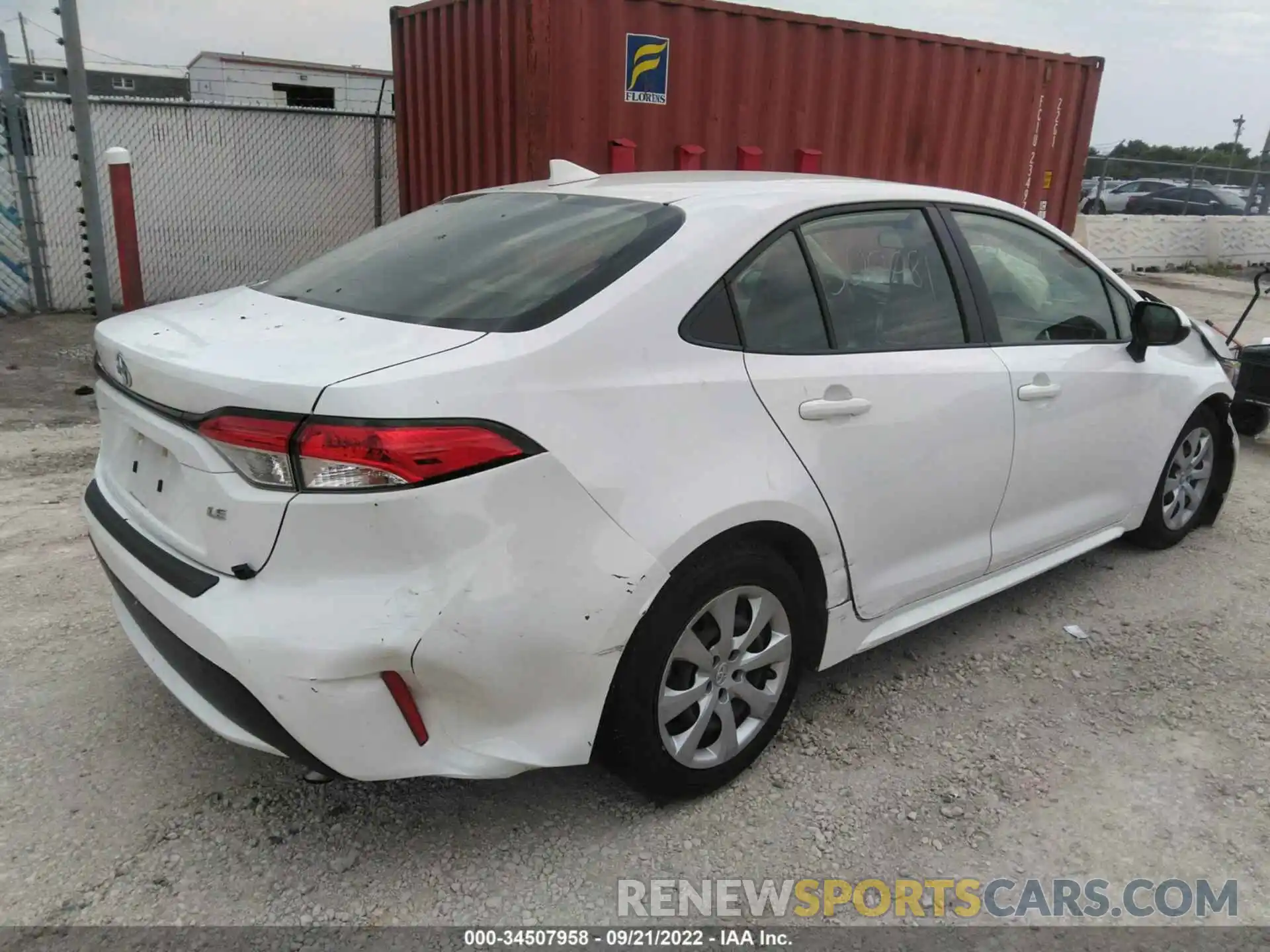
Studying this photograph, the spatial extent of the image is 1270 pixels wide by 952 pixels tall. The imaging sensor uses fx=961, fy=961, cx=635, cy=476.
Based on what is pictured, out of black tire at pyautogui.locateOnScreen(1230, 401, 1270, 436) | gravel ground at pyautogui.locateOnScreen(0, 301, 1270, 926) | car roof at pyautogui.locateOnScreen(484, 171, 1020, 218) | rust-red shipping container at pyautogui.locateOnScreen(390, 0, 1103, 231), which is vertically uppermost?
rust-red shipping container at pyautogui.locateOnScreen(390, 0, 1103, 231)

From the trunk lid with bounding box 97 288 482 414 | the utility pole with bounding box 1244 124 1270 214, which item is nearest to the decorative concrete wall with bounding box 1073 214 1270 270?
the utility pole with bounding box 1244 124 1270 214

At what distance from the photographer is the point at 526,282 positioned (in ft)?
7.62

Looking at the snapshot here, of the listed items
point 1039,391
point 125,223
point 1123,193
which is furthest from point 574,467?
point 1123,193

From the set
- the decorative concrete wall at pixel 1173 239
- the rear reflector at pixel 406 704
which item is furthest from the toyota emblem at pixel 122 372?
the decorative concrete wall at pixel 1173 239

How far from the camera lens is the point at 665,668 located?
2293 millimetres

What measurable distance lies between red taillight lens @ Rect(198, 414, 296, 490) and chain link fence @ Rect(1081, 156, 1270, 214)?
2063 cm

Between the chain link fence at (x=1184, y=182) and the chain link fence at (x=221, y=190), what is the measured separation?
15.5 metres

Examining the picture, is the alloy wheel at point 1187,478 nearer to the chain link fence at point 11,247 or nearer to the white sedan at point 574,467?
the white sedan at point 574,467

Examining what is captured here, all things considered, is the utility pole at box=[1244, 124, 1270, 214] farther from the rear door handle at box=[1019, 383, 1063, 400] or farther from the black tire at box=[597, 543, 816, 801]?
the black tire at box=[597, 543, 816, 801]

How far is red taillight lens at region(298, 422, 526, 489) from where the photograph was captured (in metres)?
1.88

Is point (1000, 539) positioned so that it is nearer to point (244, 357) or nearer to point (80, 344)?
point (244, 357)

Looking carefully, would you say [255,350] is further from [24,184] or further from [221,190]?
[221,190]

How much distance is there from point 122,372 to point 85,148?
21.4 ft

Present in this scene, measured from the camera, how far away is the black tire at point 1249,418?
6.14m
